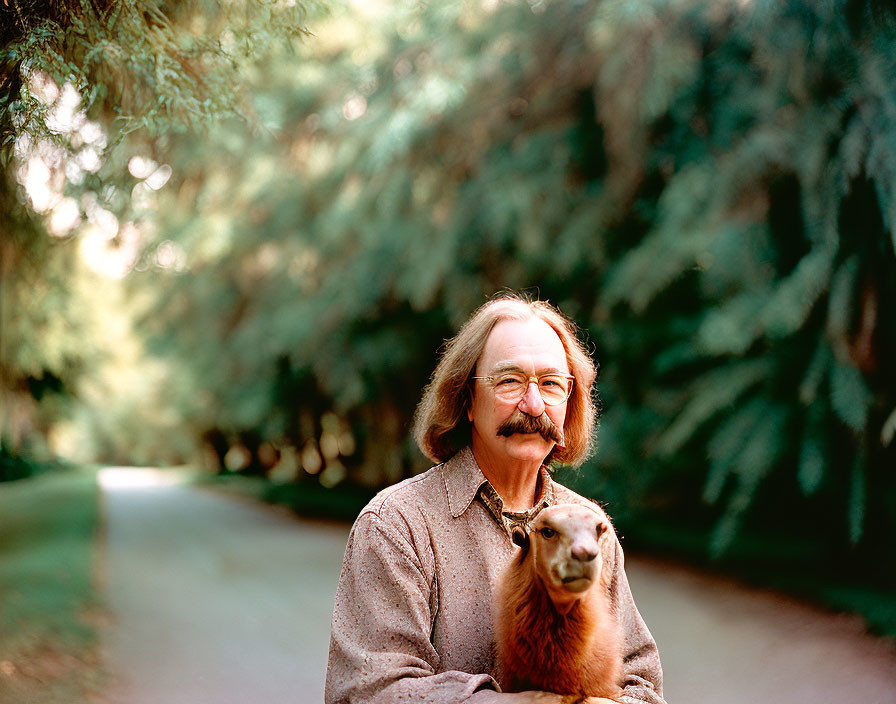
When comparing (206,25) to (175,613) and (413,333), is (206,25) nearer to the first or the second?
(175,613)

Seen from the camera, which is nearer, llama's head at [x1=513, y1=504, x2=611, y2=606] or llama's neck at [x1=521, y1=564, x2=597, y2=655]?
llama's head at [x1=513, y1=504, x2=611, y2=606]

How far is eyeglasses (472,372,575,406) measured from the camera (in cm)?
198

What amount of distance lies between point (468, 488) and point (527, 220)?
198 inches

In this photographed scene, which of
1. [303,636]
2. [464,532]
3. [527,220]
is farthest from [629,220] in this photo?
[464,532]

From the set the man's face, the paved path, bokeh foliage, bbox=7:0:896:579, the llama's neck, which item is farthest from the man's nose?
the paved path

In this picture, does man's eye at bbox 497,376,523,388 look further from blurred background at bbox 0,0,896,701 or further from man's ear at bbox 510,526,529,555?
blurred background at bbox 0,0,896,701

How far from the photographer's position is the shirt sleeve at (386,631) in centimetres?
172

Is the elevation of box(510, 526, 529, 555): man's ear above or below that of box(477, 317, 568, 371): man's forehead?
below

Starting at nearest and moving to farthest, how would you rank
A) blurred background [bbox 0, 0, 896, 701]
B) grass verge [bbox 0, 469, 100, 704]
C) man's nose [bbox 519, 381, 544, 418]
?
man's nose [bbox 519, 381, 544, 418]
blurred background [bbox 0, 0, 896, 701]
grass verge [bbox 0, 469, 100, 704]

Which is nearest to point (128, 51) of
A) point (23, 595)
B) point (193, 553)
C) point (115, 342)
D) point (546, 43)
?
point (546, 43)

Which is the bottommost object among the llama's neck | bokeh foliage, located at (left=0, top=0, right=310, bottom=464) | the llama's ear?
the llama's neck

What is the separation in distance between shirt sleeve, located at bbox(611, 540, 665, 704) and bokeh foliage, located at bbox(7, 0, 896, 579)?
1.96 metres

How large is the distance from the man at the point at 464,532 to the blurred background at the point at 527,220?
3.79ft

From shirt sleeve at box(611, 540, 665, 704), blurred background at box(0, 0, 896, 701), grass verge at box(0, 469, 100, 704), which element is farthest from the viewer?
grass verge at box(0, 469, 100, 704)
